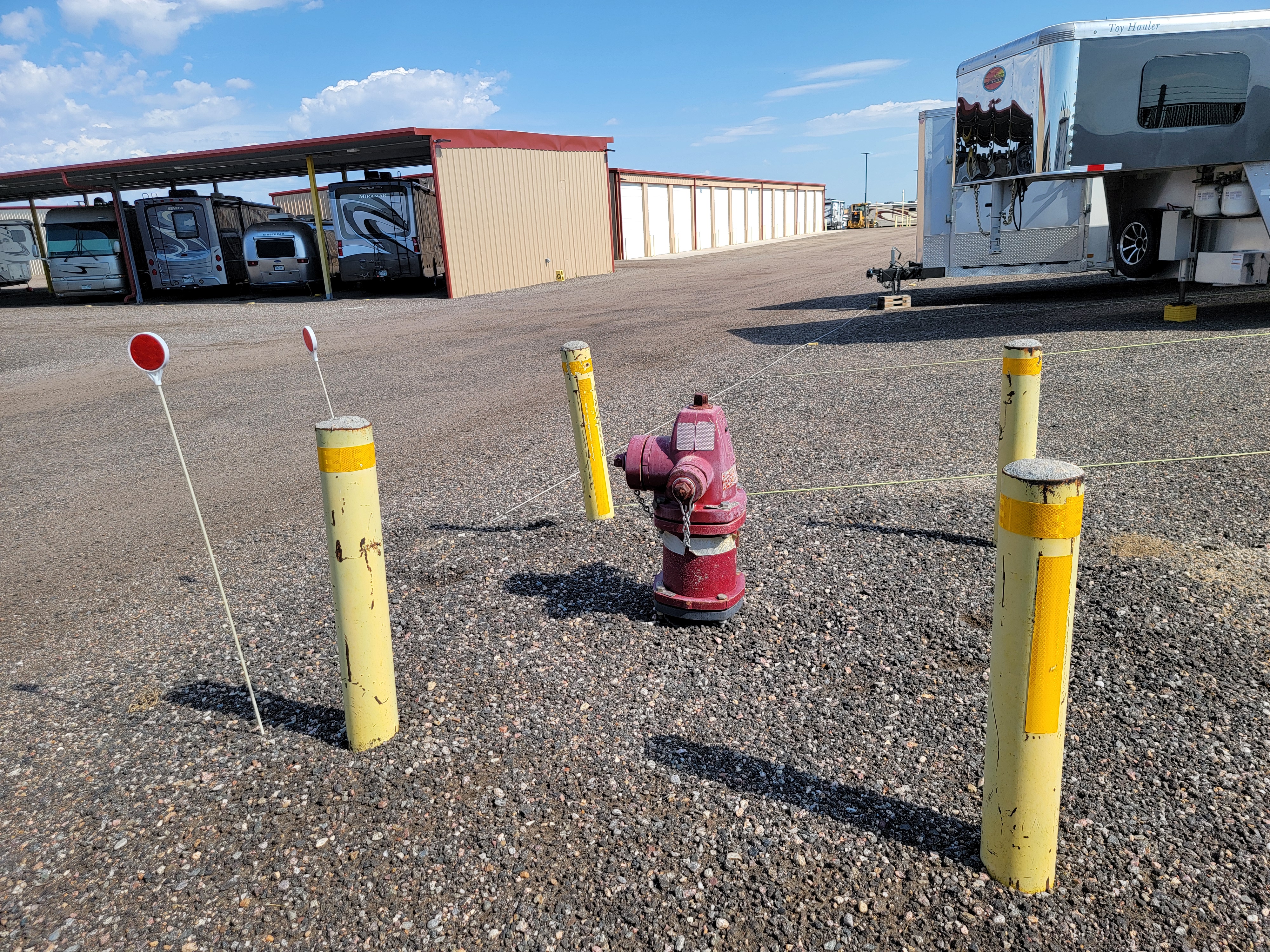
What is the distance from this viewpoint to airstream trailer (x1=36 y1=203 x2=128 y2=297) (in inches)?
1004

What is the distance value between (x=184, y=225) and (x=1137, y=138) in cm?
2392

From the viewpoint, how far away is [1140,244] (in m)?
12.4

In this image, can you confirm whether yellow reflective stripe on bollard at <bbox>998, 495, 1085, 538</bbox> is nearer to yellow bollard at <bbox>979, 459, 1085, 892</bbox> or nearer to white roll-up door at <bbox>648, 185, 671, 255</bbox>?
yellow bollard at <bbox>979, 459, 1085, 892</bbox>

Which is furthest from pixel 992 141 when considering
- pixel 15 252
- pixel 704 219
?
pixel 15 252

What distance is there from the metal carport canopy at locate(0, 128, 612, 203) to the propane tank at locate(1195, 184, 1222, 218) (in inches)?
644

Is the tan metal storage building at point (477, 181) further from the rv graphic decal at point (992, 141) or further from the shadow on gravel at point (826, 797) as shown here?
the shadow on gravel at point (826, 797)

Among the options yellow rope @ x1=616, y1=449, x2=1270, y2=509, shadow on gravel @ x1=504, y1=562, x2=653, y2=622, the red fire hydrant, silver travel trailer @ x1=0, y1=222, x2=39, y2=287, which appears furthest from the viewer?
silver travel trailer @ x1=0, y1=222, x2=39, y2=287

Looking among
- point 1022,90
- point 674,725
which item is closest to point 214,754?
point 674,725

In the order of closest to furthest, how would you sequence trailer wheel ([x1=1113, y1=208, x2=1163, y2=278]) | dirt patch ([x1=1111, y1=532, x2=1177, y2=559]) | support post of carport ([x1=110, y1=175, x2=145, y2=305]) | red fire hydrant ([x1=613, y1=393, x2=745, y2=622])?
red fire hydrant ([x1=613, y1=393, x2=745, y2=622]) → dirt patch ([x1=1111, y1=532, x2=1177, y2=559]) → trailer wheel ([x1=1113, y1=208, x2=1163, y2=278]) → support post of carport ([x1=110, y1=175, x2=145, y2=305])

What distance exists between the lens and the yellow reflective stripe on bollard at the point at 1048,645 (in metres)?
2.09

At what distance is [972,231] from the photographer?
1355cm

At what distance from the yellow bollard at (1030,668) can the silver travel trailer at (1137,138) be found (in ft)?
36.2

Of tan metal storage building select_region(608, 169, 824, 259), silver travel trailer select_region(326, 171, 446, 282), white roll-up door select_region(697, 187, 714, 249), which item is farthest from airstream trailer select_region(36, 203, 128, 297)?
white roll-up door select_region(697, 187, 714, 249)

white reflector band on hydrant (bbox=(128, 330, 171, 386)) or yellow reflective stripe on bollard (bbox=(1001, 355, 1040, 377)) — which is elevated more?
white reflector band on hydrant (bbox=(128, 330, 171, 386))
